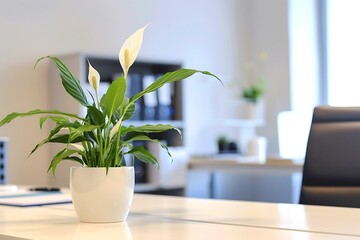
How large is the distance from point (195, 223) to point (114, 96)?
34cm

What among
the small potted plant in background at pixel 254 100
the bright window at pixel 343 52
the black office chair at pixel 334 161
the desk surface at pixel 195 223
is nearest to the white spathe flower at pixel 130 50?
the desk surface at pixel 195 223

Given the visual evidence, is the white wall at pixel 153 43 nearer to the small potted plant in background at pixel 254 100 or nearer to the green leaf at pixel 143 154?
the small potted plant in background at pixel 254 100

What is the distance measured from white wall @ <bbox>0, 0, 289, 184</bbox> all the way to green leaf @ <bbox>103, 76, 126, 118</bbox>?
267 cm

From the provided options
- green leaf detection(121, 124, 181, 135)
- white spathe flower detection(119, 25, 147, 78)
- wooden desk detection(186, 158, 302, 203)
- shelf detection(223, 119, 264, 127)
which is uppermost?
white spathe flower detection(119, 25, 147, 78)

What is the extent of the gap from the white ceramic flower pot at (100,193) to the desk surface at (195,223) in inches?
1.2

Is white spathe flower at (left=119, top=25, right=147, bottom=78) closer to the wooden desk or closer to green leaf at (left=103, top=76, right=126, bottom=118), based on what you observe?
green leaf at (left=103, top=76, right=126, bottom=118)

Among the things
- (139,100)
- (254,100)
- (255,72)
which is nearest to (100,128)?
(139,100)

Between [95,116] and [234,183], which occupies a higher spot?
[95,116]

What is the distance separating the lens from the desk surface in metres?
1.25

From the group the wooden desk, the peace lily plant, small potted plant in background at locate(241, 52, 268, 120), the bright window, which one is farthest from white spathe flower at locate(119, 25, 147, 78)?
the bright window

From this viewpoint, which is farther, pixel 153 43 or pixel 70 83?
pixel 153 43

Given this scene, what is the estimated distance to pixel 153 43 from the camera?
15.5 feet

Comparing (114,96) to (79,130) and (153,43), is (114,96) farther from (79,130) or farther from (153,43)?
(153,43)

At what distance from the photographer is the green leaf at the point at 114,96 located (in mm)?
1414
